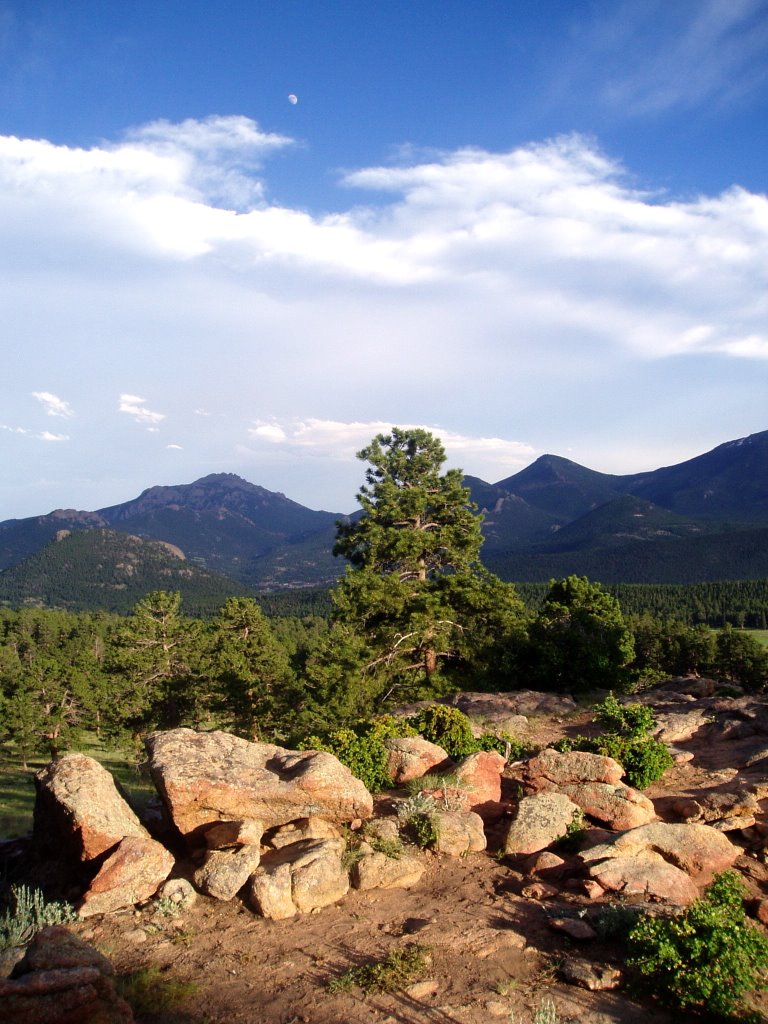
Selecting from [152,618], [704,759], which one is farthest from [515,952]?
[152,618]

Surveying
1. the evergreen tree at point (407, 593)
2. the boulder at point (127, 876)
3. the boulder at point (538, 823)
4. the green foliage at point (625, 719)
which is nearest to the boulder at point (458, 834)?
the boulder at point (538, 823)

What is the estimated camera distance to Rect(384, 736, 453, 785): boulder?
13.9 m

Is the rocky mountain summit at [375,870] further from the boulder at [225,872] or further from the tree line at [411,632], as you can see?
the tree line at [411,632]

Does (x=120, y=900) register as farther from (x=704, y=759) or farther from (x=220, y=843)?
(x=704, y=759)

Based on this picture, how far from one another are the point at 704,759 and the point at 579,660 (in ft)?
38.8

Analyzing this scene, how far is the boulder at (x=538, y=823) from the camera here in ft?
35.7

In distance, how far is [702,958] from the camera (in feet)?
23.5

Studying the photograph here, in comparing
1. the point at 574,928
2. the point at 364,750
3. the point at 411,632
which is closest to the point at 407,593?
the point at 411,632

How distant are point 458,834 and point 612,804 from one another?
10.5 ft

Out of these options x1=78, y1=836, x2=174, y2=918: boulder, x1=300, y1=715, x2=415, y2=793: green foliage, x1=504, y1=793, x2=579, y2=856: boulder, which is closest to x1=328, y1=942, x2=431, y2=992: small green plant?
x1=504, y1=793, x2=579, y2=856: boulder

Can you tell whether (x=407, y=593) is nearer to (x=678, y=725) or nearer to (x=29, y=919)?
(x=678, y=725)

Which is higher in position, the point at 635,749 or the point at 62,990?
the point at 62,990

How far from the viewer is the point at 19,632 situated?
90188 mm

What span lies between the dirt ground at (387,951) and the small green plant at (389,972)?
0.11 meters
